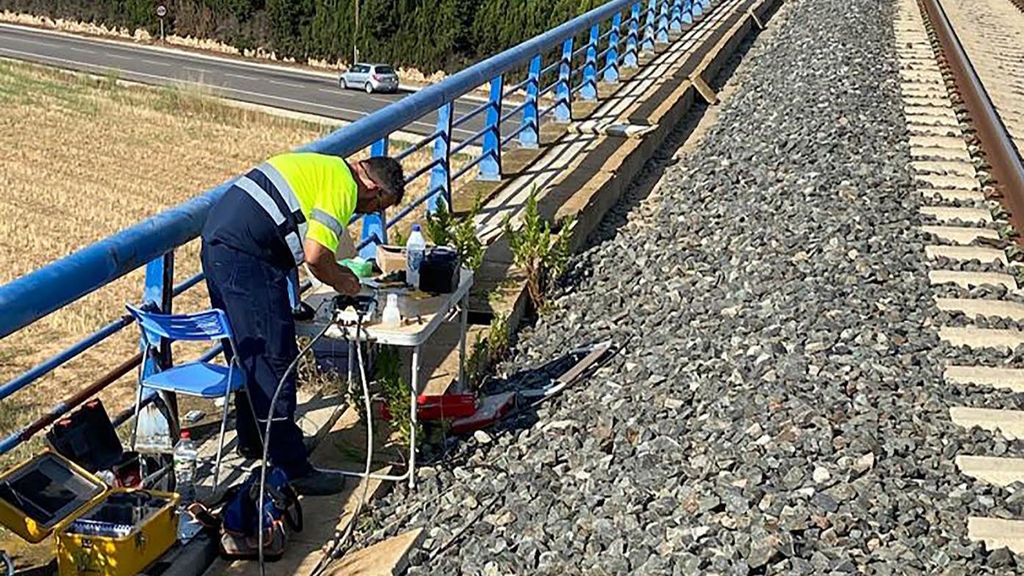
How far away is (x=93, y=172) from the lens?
3189 centimetres

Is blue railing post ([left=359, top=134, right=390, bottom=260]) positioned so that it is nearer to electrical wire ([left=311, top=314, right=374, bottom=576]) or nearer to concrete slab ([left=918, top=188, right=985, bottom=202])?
electrical wire ([left=311, top=314, right=374, bottom=576])

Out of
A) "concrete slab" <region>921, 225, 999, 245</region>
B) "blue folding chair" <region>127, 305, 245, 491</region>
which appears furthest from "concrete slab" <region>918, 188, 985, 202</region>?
"blue folding chair" <region>127, 305, 245, 491</region>

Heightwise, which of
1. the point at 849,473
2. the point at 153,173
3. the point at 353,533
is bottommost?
the point at 153,173

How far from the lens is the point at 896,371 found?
202 inches

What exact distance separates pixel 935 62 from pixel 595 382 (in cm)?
1061

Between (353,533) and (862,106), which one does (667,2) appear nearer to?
(862,106)

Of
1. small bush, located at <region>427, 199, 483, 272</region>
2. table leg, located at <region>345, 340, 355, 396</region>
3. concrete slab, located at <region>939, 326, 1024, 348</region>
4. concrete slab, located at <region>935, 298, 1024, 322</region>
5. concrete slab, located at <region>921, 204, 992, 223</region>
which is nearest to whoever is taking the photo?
table leg, located at <region>345, 340, 355, 396</region>

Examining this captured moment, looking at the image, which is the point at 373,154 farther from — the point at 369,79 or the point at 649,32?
the point at 369,79

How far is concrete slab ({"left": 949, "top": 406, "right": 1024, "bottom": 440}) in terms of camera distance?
4648mm

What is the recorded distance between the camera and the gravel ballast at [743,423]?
13.0 feet

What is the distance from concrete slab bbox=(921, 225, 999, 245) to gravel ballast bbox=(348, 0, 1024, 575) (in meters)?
0.13

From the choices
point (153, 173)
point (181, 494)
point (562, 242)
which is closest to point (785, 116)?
point (562, 242)

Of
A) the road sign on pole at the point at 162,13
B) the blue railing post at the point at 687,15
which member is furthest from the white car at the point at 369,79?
the blue railing post at the point at 687,15

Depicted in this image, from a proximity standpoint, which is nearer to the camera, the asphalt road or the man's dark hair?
the man's dark hair
